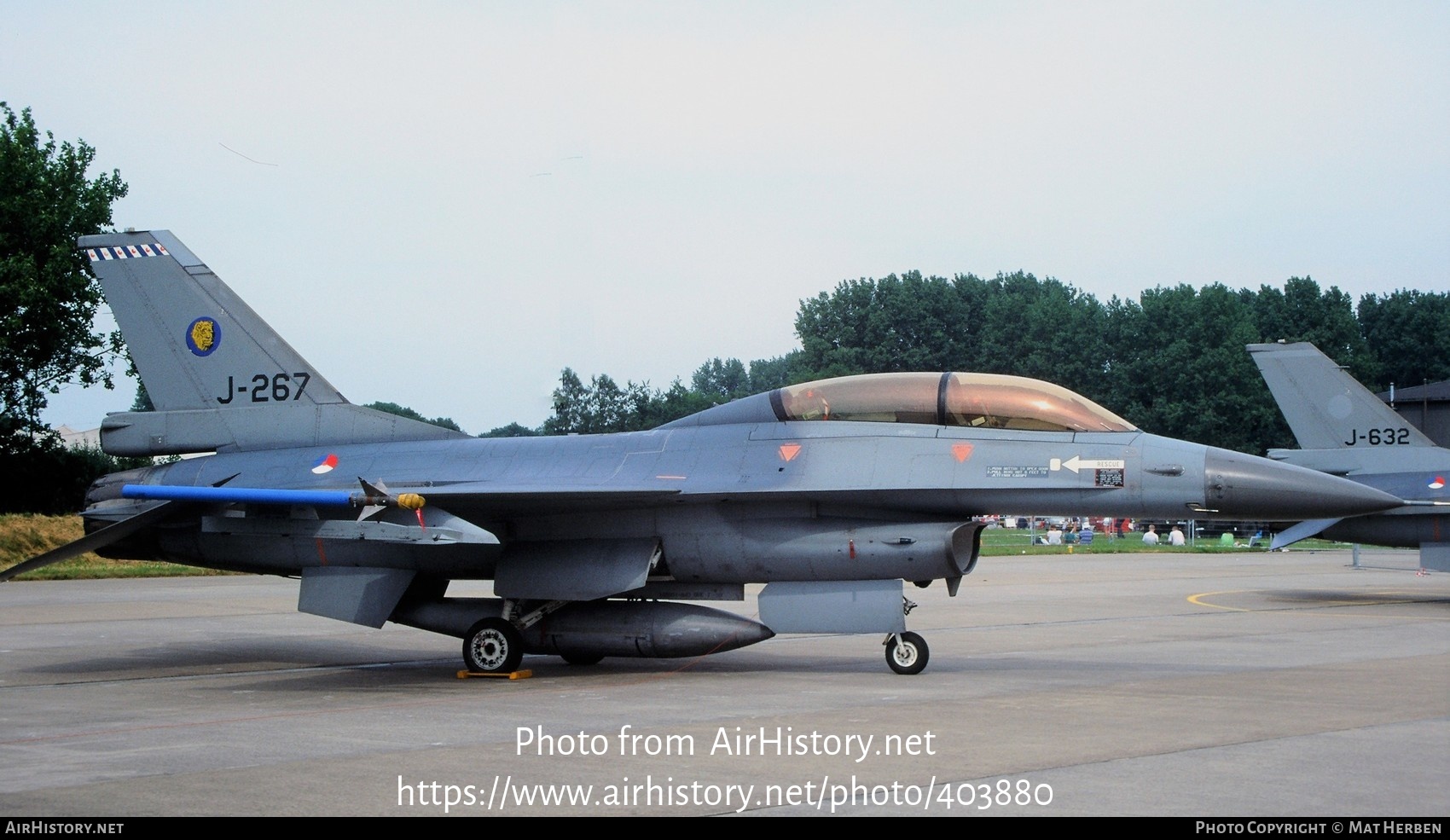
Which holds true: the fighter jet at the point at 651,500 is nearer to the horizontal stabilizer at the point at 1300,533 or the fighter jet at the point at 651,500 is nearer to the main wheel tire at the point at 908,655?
the main wheel tire at the point at 908,655

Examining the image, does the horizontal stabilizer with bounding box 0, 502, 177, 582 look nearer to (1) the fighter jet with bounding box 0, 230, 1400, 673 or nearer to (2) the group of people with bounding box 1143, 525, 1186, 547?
(1) the fighter jet with bounding box 0, 230, 1400, 673

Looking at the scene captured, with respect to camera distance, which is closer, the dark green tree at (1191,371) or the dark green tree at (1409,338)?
the dark green tree at (1191,371)

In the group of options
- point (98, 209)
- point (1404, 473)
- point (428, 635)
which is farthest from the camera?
point (98, 209)

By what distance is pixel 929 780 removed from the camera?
263 inches

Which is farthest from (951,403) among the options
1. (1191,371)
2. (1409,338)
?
(1409,338)

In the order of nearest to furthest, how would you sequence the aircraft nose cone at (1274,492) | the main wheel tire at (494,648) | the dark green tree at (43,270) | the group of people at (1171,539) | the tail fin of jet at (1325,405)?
the aircraft nose cone at (1274,492), the main wheel tire at (494,648), the tail fin of jet at (1325,405), the dark green tree at (43,270), the group of people at (1171,539)

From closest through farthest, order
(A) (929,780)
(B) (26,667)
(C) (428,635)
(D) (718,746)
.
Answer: (A) (929,780) → (D) (718,746) → (B) (26,667) → (C) (428,635)

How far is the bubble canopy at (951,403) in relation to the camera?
38.5 ft

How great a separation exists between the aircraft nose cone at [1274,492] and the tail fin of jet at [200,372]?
25.2ft

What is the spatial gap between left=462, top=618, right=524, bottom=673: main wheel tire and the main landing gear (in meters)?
3.50

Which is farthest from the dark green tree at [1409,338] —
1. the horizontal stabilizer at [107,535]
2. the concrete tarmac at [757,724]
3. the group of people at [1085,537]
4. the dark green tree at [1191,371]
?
the horizontal stabilizer at [107,535]

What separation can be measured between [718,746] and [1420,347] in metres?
99.2
